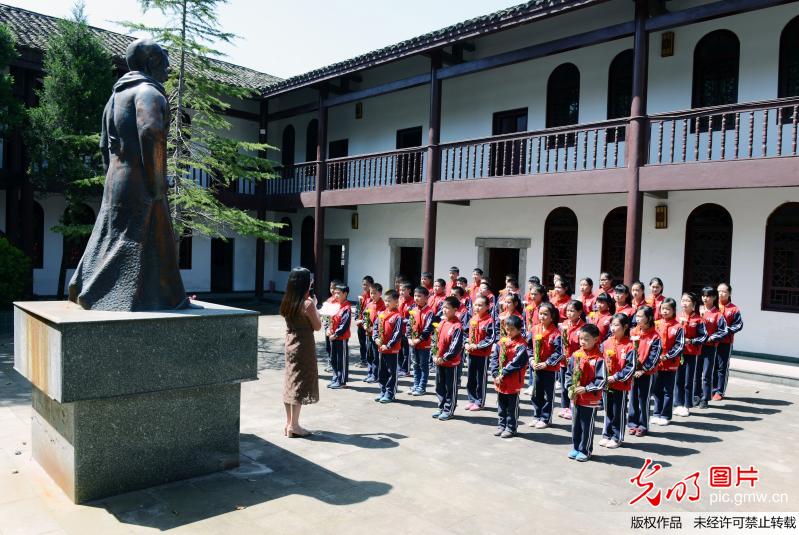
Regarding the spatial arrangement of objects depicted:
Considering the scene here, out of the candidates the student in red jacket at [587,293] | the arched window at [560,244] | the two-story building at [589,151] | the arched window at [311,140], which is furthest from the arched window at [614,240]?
the arched window at [311,140]

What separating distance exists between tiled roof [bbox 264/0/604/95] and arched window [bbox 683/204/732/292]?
14.5 feet

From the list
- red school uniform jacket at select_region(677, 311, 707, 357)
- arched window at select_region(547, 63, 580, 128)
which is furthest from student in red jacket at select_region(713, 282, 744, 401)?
arched window at select_region(547, 63, 580, 128)

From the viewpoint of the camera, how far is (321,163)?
16.0 metres

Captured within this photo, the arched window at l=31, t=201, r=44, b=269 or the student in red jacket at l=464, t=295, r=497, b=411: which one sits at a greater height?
the arched window at l=31, t=201, r=44, b=269

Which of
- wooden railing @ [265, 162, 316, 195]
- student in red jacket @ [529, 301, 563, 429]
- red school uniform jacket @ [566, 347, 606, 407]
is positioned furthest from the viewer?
wooden railing @ [265, 162, 316, 195]

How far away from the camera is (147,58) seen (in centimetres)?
457

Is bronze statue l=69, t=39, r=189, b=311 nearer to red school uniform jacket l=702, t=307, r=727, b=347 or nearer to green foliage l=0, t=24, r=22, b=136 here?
red school uniform jacket l=702, t=307, r=727, b=347

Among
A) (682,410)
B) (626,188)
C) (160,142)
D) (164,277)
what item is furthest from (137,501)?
(626,188)

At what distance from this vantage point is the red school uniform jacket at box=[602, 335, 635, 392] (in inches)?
215

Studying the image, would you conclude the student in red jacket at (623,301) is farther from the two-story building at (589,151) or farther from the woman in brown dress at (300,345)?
the woman in brown dress at (300,345)

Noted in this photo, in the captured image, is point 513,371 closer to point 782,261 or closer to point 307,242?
point 782,261

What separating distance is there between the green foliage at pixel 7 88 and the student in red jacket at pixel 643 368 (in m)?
12.8

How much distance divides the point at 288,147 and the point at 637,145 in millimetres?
13286

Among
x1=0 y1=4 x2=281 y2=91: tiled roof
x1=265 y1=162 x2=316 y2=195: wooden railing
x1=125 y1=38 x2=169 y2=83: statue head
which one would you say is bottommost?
x1=125 y1=38 x2=169 y2=83: statue head
